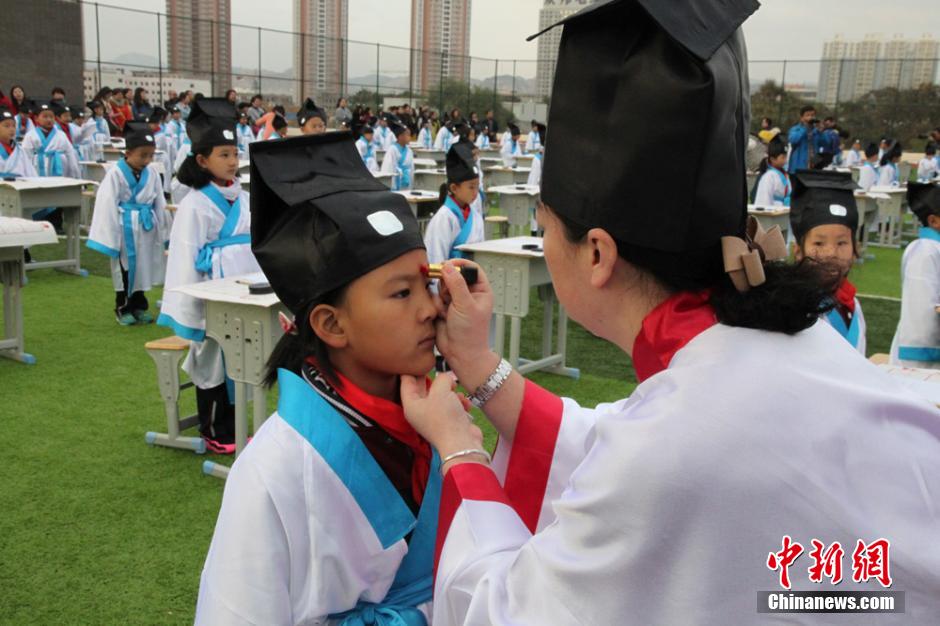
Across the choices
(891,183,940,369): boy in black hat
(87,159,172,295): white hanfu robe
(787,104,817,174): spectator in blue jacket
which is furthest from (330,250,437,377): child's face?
(787,104,817,174): spectator in blue jacket

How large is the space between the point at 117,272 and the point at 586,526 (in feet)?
23.2

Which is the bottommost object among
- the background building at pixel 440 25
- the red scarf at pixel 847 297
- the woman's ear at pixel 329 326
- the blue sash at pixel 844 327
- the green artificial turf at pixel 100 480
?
the green artificial turf at pixel 100 480

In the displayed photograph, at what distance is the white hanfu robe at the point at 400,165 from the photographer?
14.5 meters

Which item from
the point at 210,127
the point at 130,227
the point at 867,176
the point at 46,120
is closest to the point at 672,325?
the point at 210,127

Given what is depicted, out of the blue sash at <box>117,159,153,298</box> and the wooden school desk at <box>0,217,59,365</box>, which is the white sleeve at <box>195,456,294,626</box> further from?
the blue sash at <box>117,159,153,298</box>

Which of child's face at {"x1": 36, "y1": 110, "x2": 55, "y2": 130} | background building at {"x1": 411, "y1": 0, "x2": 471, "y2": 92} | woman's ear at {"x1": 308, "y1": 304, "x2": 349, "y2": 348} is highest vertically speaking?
background building at {"x1": 411, "y1": 0, "x2": 471, "y2": 92}

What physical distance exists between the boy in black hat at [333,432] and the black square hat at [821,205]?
10.2 ft

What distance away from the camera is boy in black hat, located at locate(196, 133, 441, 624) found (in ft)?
5.15

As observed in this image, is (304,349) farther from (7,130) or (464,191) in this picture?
(7,130)

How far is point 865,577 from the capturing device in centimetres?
106

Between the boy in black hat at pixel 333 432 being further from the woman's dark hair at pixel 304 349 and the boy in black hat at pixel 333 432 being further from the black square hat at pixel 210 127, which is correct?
the black square hat at pixel 210 127

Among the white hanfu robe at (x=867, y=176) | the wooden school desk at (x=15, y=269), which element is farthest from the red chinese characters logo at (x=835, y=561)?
the white hanfu robe at (x=867, y=176)

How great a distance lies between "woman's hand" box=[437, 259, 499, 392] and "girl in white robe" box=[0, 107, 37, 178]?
9.52m

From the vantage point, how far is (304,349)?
1903 millimetres
